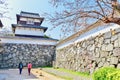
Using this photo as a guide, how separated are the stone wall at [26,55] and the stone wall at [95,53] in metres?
5.74

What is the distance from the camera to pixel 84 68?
14.0 metres

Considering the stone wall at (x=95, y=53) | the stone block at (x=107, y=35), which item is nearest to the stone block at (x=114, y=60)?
the stone wall at (x=95, y=53)

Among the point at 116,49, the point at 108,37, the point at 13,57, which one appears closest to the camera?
the point at 116,49

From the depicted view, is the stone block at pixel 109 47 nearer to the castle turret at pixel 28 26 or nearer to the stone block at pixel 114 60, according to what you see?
the stone block at pixel 114 60

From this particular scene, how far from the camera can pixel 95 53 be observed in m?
12.6

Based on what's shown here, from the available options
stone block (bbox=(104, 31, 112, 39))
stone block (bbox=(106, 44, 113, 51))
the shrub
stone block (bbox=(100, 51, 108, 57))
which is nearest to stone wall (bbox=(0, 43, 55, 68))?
stone block (bbox=(100, 51, 108, 57))

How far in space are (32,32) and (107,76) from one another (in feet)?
70.0

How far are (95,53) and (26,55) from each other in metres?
11.9

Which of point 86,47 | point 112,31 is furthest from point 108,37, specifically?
point 86,47

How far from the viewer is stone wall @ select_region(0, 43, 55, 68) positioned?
73.4 feet

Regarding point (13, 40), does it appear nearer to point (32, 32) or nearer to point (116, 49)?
point (32, 32)

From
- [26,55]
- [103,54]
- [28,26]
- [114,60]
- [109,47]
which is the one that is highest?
[28,26]

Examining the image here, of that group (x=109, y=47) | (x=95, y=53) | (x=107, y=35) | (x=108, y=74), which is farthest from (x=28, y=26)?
(x=108, y=74)

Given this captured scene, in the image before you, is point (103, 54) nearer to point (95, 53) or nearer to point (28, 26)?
point (95, 53)
